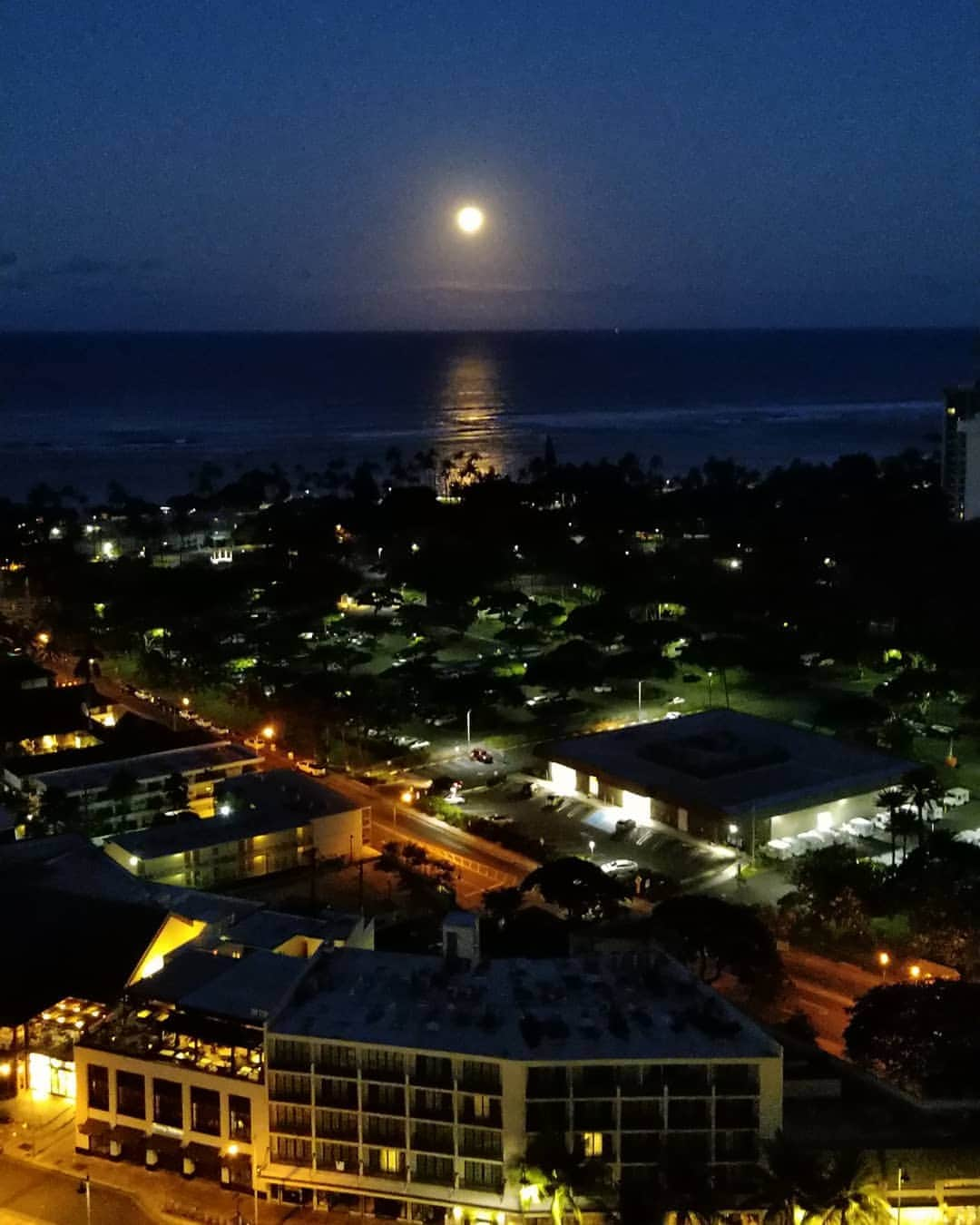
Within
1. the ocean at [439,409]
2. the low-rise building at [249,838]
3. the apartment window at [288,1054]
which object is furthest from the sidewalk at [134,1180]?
the ocean at [439,409]

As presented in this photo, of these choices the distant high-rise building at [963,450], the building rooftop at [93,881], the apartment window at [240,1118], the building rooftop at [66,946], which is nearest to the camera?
the apartment window at [240,1118]

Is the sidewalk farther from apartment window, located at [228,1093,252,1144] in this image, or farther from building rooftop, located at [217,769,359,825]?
building rooftop, located at [217,769,359,825]

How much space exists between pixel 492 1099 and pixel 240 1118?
5.35ft

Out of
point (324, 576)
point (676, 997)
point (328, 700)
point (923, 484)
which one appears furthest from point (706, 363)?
point (676, 997)

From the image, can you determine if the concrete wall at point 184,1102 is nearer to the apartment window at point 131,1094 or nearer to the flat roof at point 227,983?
the apartment window at point 131,1094

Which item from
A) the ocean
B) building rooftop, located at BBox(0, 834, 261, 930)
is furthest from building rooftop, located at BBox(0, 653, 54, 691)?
the ocean

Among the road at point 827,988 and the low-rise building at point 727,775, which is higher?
the low-rise building at point 727,775

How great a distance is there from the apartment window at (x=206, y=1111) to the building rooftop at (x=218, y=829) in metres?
4.93

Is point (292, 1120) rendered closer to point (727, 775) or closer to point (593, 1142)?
point (593, 1142)

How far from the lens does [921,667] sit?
70.4ft

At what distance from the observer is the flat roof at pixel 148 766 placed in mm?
15680

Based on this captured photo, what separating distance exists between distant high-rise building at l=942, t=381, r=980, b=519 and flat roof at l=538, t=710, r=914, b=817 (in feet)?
82.2

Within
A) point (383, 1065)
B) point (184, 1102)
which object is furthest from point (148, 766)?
point (383, 1065)

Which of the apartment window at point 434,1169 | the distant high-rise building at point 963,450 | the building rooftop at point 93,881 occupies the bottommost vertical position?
the apartment window at point 434,1169
